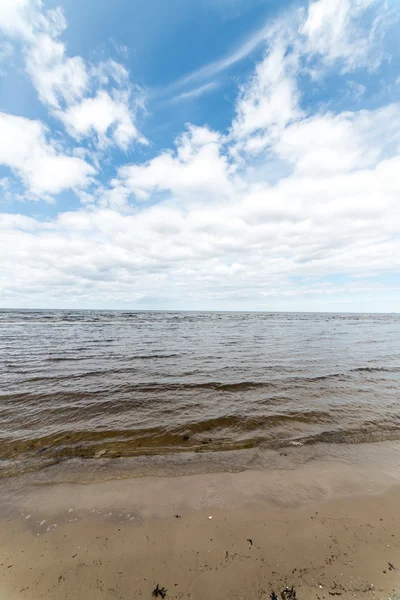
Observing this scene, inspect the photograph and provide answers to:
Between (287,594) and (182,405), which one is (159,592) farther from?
(182,405)

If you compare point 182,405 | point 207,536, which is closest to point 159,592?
point 207,536

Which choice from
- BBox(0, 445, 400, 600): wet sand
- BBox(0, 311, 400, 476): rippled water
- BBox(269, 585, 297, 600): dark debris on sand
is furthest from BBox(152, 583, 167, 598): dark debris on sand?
BBox(0, 311, 400, 476): rippled water

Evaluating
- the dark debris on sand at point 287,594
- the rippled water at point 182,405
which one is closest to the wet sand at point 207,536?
the dark debris on sand at point 287,594

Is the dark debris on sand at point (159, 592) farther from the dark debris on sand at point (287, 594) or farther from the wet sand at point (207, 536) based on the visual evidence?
the dark debris on sand at point (287, 594)

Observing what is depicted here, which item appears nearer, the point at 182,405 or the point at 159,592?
the point at 159,592

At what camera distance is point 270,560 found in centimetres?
338

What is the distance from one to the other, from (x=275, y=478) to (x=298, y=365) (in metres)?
11.0

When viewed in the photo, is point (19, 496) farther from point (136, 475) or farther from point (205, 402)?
point (205, 402)

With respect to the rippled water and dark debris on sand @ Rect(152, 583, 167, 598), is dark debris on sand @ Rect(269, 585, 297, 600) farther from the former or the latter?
the rippled water

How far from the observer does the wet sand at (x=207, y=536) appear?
309 centimetres

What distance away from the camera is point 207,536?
380 centimetres

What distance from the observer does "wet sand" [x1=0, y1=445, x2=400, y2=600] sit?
309 centimetres

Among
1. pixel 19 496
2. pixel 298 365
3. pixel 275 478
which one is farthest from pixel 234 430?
pixel 298 365

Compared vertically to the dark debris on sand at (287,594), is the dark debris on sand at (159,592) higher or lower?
lower
